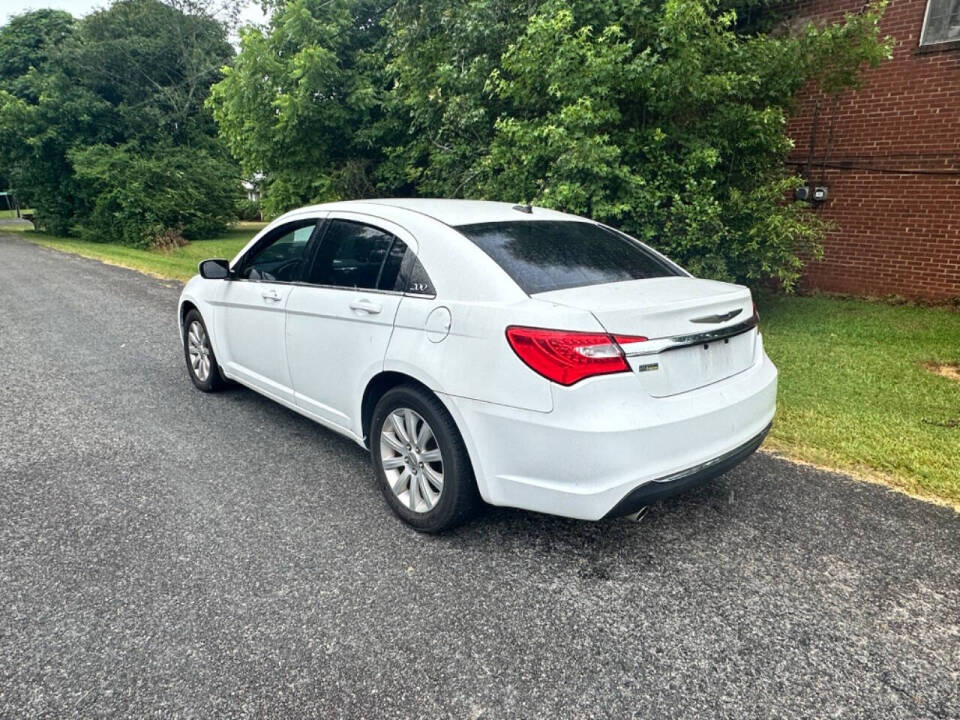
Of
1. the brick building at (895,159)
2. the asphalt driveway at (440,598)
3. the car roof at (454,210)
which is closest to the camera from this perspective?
the asphalt driveway at (440,598)

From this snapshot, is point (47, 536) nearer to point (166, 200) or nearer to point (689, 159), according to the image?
point (689, 159)

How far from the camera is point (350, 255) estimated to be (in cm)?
372

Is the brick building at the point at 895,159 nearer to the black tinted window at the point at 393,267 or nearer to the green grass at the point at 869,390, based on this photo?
the green grass at the point at 869,390

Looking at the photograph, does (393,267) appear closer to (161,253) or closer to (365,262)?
(365,262)

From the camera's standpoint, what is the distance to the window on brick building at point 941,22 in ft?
26.9

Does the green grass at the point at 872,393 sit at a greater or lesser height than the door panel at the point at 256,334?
lesser

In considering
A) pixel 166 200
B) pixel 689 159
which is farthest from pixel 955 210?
pixel 166 200

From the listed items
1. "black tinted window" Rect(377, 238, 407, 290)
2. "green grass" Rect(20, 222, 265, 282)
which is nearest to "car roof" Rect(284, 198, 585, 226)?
"black tinted window" Rect(377, 238, 407, 290)

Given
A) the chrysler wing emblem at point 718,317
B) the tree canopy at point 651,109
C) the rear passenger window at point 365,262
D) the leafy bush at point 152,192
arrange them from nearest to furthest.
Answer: the chrysler wing emblem at point 718,317
the rear passenger window at point 365,262
the tree canopy at point 651,109
the leafy bush at point 152,192

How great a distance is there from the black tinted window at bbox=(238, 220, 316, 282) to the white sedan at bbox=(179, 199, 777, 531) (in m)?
0.06

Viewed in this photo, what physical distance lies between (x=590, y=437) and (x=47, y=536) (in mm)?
2629

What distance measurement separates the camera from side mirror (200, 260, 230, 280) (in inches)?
184

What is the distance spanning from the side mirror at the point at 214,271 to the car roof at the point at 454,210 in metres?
1.04

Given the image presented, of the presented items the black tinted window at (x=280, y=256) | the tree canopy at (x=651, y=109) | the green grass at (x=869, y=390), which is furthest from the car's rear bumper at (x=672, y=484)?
the tree canopy at (x=651, y=109)
